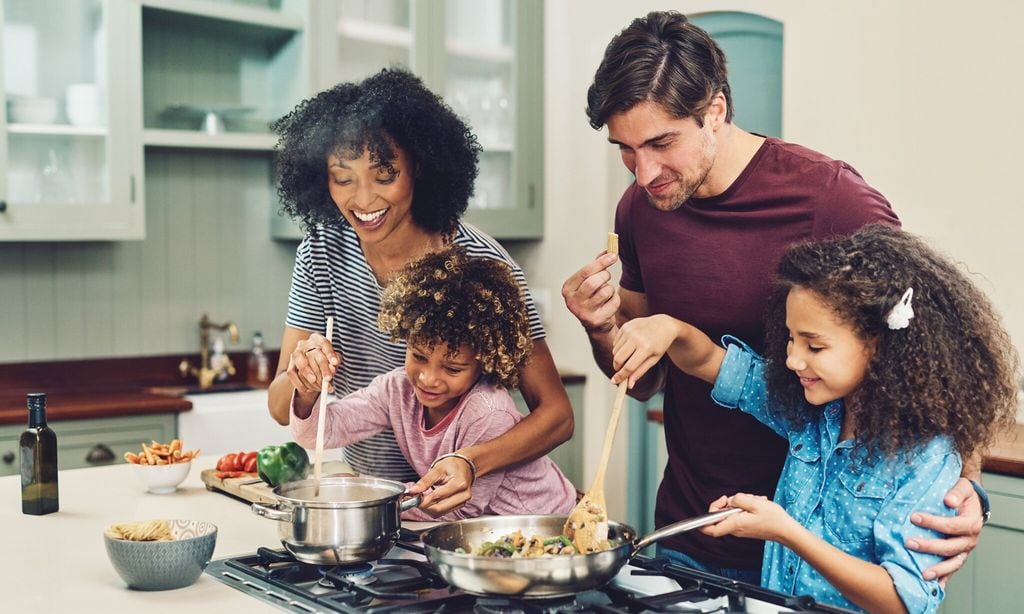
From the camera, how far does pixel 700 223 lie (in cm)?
196

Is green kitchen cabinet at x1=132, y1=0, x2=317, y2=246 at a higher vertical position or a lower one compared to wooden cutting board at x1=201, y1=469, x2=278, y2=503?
higher

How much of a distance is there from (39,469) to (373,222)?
2.45ft

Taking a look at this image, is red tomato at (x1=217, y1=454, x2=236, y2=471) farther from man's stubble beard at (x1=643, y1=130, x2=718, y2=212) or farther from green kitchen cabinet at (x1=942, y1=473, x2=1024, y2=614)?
green kitchen cabinet at (x1=942, y1=473, x2=1024, y2=614)

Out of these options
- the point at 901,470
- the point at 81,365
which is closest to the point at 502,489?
the point at 901,470

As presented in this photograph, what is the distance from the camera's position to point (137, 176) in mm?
3639

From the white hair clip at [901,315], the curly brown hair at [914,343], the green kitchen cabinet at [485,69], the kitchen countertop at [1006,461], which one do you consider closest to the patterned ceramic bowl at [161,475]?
the curly brown hair at [914,343]

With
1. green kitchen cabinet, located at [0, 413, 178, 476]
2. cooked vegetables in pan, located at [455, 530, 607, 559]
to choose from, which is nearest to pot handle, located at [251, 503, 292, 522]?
cooked vegetables in pan, located at [455, 530, 607, 559]

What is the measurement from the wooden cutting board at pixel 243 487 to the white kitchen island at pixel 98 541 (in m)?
0.02

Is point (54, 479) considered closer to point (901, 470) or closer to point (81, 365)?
point (901, 470)

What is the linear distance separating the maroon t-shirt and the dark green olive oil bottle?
1.10 metres

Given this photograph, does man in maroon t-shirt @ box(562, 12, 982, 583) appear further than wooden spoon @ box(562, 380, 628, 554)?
Yes

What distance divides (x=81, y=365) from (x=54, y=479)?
2098mm

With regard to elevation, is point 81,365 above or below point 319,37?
below

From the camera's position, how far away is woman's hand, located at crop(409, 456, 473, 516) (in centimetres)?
173
